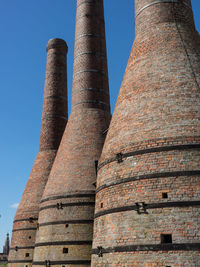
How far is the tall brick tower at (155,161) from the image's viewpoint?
27.3ft

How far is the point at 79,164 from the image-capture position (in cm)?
1531

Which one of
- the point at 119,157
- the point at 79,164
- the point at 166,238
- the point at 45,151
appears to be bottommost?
the point at 166,238

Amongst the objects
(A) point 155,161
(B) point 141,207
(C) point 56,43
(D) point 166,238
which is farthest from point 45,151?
(D) point 166,238

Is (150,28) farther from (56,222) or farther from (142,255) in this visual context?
(56,222)

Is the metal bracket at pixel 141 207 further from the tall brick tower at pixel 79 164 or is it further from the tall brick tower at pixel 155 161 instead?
the tall brick tower at pixel 79 164

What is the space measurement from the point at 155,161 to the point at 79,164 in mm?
6639

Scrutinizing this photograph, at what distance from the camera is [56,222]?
14.6 metres

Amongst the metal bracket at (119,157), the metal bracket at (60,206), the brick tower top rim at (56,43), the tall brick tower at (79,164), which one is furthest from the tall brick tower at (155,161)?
the brick tower top rim at (56,43)

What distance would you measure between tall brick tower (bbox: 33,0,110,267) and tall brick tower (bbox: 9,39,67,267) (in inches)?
125

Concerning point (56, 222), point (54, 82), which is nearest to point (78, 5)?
point (54, 82)

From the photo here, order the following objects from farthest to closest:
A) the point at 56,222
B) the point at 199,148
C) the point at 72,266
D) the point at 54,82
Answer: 1. the point at 54,82
2. the point at 56,222
3. the point at 72,266
4. the point at 199,148

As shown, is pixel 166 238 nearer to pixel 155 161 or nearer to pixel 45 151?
pixel 155 161

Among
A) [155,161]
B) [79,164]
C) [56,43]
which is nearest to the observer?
[155,161]

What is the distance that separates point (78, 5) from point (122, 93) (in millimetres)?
11826
